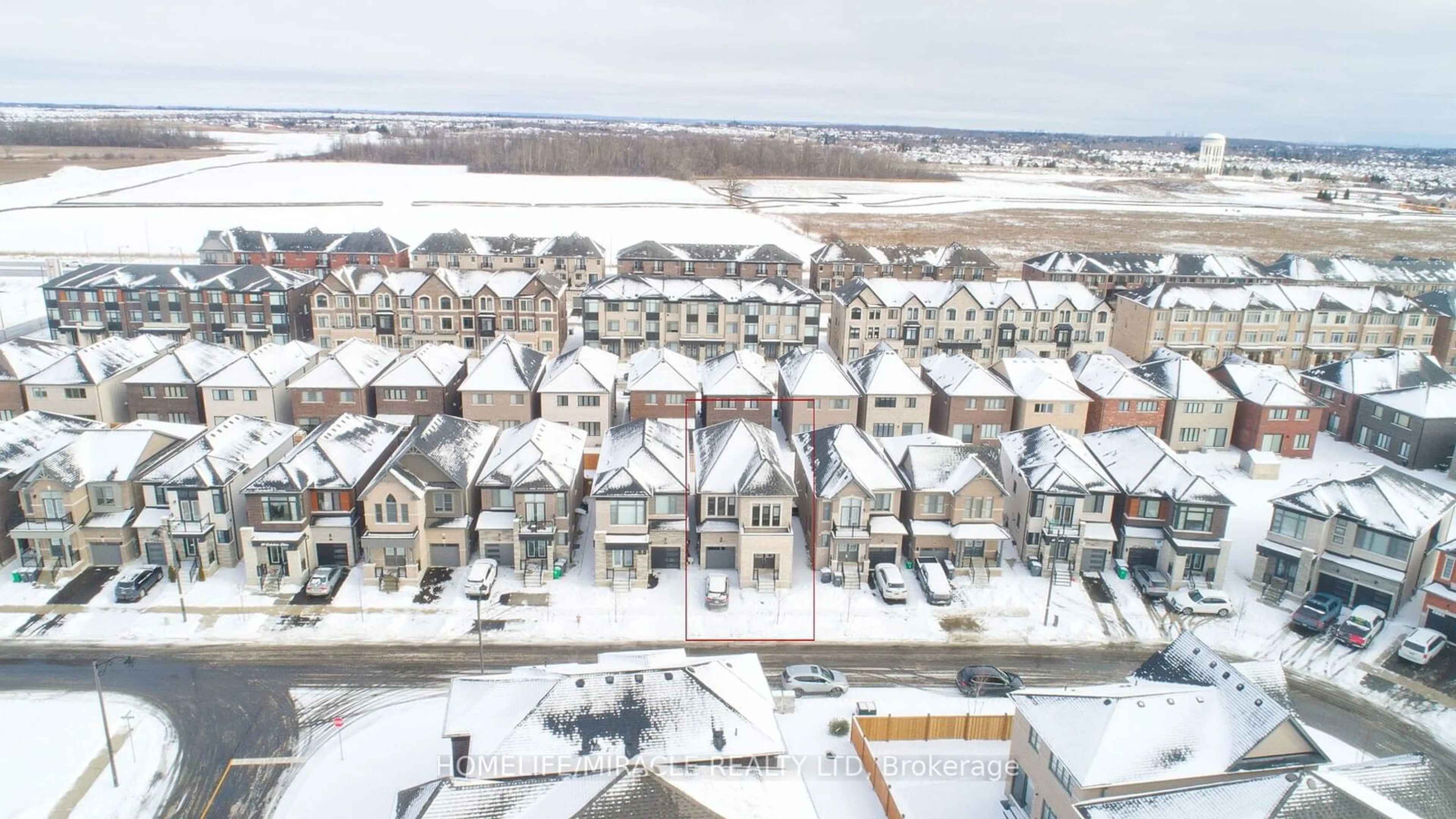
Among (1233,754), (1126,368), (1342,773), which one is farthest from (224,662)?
(1126,368)

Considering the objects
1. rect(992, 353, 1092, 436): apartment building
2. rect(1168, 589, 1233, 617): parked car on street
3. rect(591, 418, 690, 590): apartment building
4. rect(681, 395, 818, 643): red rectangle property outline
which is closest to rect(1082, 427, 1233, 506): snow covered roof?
rect(1168, 589, 1233, 617): parked car on street

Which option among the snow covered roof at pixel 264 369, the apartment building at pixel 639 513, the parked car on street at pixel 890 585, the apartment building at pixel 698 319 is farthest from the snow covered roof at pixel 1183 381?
the snow covered roof at pixel 264 369

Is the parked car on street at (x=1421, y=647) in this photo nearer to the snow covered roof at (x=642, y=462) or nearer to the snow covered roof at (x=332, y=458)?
the snow covered roof at (x=642, y=462)

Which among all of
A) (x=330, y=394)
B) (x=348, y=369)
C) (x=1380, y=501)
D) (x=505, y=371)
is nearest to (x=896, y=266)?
(x=505, y=371)

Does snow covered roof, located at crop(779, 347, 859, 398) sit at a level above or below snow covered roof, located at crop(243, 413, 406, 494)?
above

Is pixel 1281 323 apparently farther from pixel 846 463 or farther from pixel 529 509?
pixel 529 509

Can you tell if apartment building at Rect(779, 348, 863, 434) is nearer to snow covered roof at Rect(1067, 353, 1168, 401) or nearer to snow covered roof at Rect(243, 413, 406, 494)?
snow covered roof at Rect(1067, 353, 1168, 401)

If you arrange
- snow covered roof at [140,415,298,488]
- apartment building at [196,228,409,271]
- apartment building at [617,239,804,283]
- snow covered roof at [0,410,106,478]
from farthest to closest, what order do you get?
apartment building at [196,228,409,271] < apartment building at [617,239,804,283] < snow covered roof at [0,410,106,478] < snow covered roof at [140,415,298,488]
